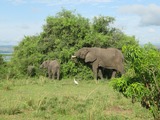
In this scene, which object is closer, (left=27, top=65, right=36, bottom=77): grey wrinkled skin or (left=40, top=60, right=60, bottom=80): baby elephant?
(left=40, top=60, right=60, bottom=80): baby elephant

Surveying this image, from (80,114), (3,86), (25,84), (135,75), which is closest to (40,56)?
(25,84)

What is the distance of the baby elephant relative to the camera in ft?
66.6

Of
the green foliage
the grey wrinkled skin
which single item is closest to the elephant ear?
the grey wrinkled skin

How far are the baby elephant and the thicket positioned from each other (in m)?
0.65

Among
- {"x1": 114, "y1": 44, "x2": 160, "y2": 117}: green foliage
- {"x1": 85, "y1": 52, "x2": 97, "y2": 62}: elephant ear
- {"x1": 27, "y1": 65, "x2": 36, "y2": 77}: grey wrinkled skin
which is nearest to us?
{"x1": 114, "y1": 44, "x2": 160, "y2": 117}: green foliage

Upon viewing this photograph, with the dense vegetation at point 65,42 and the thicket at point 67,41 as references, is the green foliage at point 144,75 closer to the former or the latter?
the dense vegetation at point 65,42

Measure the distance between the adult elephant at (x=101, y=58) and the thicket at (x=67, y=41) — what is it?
58 centimetres

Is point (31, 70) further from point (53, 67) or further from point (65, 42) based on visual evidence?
point (65, 42)

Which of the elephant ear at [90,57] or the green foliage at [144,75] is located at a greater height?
A: the elephant ear at [90,57]

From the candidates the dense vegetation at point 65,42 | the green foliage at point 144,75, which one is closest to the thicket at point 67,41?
the dense vegetation at point 65,42

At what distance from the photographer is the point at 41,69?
22.0m

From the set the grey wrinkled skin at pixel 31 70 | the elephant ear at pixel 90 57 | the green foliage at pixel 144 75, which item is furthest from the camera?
the grey wrinkled skin at pixel 31 70

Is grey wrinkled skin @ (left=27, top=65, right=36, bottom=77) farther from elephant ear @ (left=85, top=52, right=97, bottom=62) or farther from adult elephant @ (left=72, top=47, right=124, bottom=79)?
elephant ear @ (left=85, top=52, right=97, bottom=62)

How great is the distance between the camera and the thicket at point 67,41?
20828 millimetres
